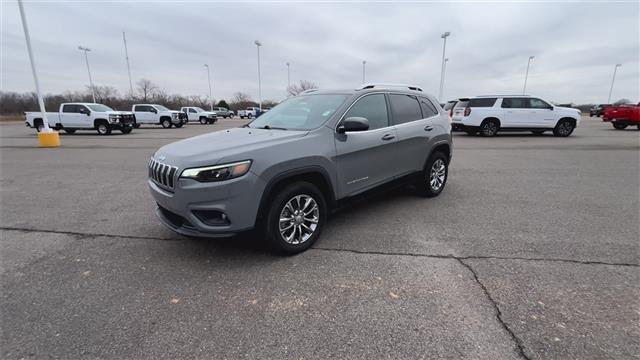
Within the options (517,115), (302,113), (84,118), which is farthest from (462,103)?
(84,118)

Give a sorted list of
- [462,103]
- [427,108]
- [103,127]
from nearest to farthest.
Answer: [427,108], [462,103], [103,127]

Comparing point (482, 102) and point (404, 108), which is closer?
point (404, 108)

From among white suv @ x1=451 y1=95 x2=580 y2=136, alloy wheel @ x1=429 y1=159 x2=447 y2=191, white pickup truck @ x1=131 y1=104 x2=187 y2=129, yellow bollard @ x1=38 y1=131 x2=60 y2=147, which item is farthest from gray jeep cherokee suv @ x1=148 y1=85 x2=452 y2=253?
white pickup truck @ x1=131 y1=104 x2=187 y2=129

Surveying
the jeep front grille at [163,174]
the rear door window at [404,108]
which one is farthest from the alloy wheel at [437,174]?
the jeep front grille at [163,174]

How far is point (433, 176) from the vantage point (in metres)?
5.68

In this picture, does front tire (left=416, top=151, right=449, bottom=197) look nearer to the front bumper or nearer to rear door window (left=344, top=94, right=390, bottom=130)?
rear door window (left=344, top=94, right=390, bottom=130)

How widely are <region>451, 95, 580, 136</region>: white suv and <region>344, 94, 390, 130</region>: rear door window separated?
13489mm

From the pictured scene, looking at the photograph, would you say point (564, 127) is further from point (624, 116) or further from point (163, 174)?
point (163, 174)

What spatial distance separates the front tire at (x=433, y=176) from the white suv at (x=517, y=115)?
11984mm

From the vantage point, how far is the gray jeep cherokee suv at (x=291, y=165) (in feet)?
10.0

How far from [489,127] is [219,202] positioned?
1650 cm

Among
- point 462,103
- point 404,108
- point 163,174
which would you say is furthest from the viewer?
point 462,103

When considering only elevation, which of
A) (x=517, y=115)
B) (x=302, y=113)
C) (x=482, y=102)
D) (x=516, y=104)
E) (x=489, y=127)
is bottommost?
(x=489, y=127)

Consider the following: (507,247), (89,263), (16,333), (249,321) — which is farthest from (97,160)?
(507,247)
